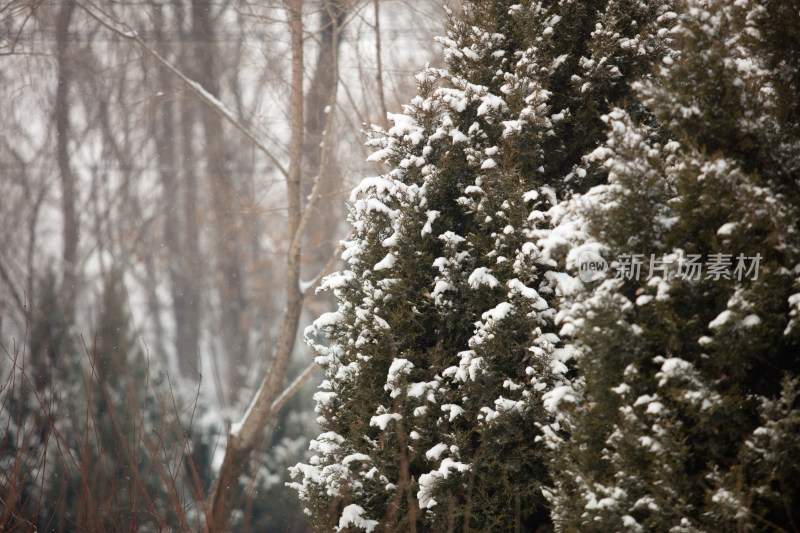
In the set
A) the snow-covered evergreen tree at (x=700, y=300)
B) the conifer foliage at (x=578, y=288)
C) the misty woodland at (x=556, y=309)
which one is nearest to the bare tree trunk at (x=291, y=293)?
the misty woodland at (x=556, y=309)

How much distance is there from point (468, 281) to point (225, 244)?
11814mm

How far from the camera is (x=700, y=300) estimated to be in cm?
242

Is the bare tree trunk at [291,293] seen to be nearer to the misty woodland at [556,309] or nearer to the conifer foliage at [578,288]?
the misty woodland at [556,309]

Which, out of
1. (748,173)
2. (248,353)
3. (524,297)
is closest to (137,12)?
(248,353)

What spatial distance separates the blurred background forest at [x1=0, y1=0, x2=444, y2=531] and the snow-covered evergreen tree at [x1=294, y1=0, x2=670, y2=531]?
2907 millimetres

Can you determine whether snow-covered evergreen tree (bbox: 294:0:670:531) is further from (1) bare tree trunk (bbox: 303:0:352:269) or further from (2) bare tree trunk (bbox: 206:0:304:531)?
(1) bare tree trunk (bbox: 303:0:352:269)

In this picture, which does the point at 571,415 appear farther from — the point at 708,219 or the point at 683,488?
the point at 708,219

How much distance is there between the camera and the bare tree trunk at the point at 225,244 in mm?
11969

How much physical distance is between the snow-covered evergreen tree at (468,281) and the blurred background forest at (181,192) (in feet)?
9.54

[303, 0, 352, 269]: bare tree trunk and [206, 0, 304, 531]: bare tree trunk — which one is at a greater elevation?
[303, 0, 352, 269]: bare tree trunk

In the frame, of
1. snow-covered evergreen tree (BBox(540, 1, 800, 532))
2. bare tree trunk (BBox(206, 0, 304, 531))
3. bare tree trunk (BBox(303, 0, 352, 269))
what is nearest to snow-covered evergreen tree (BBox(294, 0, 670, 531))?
snow-covered evergreen tree (BBox(540, 1, 800, 532))

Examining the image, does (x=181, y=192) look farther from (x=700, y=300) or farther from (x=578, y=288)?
(x=700, y=300)

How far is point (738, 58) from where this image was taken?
108 inches

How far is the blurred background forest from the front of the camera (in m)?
7.16
